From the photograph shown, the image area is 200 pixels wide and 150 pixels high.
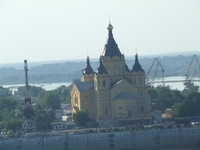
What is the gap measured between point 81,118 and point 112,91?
2816 mm

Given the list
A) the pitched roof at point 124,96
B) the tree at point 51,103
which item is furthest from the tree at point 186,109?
the tree at point 51,103

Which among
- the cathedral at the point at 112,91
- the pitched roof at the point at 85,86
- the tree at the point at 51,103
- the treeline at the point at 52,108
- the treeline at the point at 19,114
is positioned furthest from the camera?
the tree at the point at 51,103

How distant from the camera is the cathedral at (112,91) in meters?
63.7

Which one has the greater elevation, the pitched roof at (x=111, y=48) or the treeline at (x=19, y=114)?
the pitched roof at (x=111, y=48)

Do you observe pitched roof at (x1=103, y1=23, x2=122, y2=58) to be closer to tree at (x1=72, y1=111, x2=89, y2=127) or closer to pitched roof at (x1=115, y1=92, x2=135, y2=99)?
pitched roof at (x1=115, y1=92, x2=135, y2=99)

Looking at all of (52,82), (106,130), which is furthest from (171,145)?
(52,82)

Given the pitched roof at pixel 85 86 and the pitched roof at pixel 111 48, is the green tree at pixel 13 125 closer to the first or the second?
the pitched roof at pixel 85 86

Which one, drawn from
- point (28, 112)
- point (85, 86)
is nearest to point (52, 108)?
point (85, 86)

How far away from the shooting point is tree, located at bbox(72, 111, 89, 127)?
62534mm

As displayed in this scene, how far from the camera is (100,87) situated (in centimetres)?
6384

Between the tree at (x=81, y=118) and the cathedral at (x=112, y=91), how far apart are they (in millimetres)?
888

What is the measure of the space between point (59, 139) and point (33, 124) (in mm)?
5569

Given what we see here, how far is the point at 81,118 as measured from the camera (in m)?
62.7

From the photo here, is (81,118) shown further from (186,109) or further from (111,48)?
(186,109)
